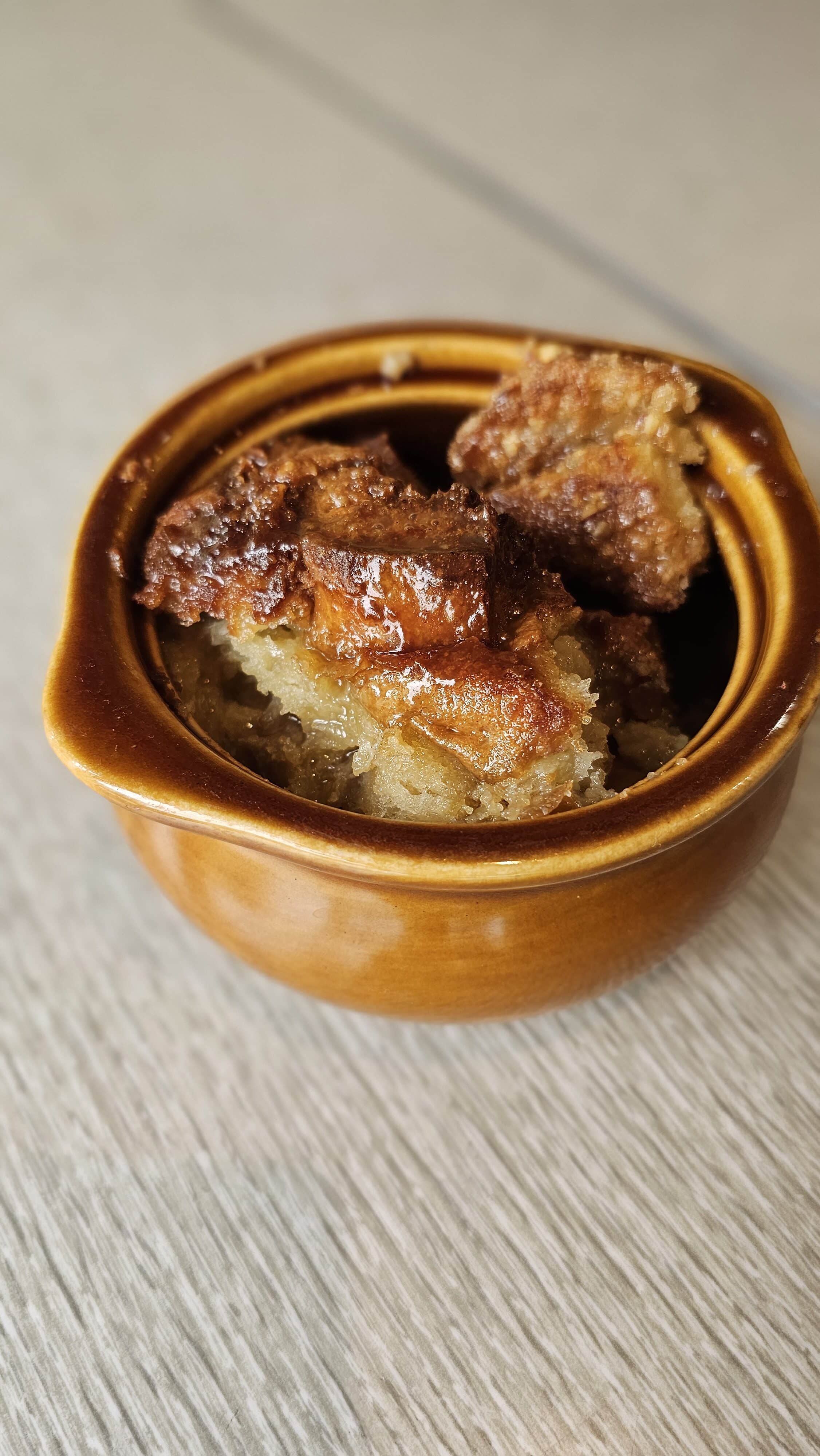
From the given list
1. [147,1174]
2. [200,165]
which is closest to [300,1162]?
[147,1174]

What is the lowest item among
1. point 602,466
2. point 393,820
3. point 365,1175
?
point 365,1175

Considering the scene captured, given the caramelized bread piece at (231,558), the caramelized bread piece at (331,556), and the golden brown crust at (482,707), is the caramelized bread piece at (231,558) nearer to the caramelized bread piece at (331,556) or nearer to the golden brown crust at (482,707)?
the caramelized bread piece at (331,556)

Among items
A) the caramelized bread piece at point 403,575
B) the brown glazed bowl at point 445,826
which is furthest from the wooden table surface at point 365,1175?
the caramelized bread piece at point 403,575

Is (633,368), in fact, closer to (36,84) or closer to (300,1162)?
(300,1162)

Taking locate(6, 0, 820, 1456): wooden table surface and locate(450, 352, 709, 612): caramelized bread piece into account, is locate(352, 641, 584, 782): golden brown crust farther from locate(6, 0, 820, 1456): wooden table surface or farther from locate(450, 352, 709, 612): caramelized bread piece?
locate(6, 0, 820, 1456): wooden table surface

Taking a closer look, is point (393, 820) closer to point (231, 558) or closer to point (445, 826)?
point (445, 826)

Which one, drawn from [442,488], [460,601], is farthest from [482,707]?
[442,488]
